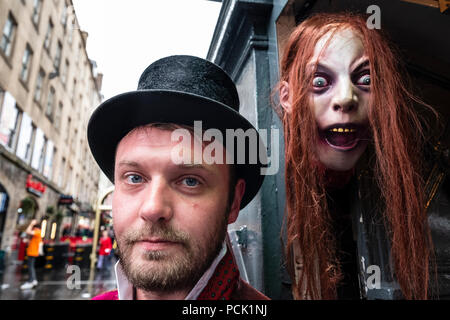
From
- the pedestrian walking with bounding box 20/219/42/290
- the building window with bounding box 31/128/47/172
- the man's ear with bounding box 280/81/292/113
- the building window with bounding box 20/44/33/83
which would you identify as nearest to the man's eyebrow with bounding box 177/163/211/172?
the man's ear with bounding box 280/81/292/113

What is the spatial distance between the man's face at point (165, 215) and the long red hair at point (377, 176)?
11.8 inches

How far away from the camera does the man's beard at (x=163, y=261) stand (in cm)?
76

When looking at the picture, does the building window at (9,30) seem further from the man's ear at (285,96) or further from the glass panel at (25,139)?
the glass panel at (25,139)

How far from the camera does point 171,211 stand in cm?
77

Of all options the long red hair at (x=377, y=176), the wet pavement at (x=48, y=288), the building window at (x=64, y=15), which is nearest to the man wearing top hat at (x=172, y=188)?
the long red hair at (x=377, y=176)

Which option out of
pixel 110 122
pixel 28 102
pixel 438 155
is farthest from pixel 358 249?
pixel 28 102

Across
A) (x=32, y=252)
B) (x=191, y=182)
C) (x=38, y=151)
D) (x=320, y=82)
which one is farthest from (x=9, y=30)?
(x=38, y=151)

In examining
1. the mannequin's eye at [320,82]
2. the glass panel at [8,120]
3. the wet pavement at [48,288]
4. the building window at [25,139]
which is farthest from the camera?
the building window at [25,139]

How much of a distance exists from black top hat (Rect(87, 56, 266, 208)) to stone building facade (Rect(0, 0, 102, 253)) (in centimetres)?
10

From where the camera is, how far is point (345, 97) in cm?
94

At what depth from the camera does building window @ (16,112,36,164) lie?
6.70 m

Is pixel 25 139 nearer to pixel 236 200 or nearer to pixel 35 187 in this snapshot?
pixel 35 187

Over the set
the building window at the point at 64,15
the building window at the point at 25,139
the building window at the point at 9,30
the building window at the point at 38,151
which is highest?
the building window at the point at 25,139

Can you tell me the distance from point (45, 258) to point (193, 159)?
10118 mm
